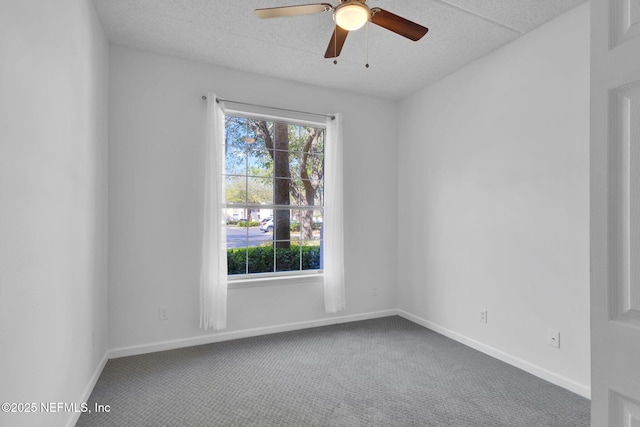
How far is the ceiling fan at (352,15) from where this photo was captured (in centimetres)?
188

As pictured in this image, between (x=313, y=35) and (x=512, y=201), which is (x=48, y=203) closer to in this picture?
(x=313, y=35)

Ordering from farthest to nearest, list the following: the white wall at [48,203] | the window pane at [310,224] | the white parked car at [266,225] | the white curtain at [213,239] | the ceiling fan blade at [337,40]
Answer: the window pane at [310,224], the white parked car at [266,225], the white curtain at [213,239], the ceiling fan blade at [337,40], the white wall at [48,203]

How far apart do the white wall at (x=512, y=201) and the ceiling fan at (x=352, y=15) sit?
1.15 m

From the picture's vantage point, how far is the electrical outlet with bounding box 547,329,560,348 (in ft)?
7.95

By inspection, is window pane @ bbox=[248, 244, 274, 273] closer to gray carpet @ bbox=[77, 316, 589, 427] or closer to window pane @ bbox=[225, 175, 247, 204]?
window pane @ bbox=[225, 175, 247, 204]

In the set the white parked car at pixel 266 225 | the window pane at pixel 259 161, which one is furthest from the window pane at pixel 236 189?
the white parked car at pixel 266 225

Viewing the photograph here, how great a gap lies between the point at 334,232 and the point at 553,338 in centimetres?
209

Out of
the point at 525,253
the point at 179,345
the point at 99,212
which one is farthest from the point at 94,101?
the point at 525,253

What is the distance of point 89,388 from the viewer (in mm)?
2250

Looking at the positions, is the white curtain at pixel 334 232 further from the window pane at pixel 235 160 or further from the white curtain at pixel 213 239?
the white curtain at pixel 213 239

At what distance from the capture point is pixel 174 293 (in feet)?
10.0

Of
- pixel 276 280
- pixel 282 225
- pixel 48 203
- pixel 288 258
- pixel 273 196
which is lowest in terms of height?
pixel 276 280

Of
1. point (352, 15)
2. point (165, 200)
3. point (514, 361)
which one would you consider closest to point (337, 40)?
point (352, 15)

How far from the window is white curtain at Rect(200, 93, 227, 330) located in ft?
0.72
